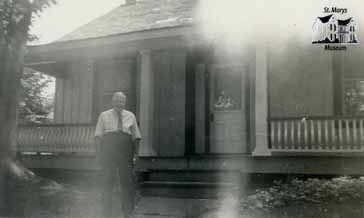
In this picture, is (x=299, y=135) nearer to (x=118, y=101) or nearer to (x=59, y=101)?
(x=118, y=101)

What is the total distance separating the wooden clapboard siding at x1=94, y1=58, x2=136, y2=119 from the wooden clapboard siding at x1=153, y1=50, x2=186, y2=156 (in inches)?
52.4

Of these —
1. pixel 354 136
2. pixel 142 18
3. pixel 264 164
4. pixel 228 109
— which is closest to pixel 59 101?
pixel 142 18

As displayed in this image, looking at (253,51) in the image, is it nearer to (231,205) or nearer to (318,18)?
(318,18)

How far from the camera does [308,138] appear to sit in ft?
31.1

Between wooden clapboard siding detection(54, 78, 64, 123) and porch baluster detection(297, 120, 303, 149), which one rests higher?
wooden clapboard siding detection(54, 78, 64, 123)

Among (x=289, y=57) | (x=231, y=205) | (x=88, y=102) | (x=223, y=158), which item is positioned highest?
(x=289, y=57)

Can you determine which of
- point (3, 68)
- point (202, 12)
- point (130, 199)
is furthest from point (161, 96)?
point (130, 199)

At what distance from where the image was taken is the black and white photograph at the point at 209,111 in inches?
323

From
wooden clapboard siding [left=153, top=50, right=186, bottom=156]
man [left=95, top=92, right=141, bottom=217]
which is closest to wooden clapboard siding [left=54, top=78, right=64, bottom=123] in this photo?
wooden clapboard siding [left=153, top=50, right=186, bottom=156]

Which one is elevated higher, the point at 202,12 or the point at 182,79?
the point at 202,12

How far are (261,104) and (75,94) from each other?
5941 millimetres

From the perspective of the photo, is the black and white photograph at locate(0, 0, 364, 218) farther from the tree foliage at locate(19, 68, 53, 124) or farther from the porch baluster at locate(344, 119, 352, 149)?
the tree foliage at locate(19, 68, 53, 124)

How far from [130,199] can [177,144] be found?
14.8 ft

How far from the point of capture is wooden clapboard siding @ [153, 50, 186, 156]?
1102cm
